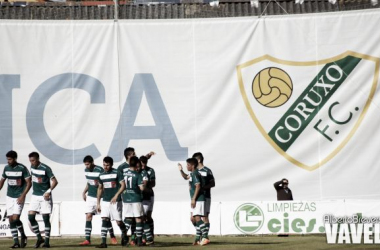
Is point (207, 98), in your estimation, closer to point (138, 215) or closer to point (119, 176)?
point (119, 176)

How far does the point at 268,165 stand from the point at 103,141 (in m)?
5.95

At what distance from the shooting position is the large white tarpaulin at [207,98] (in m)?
31.3

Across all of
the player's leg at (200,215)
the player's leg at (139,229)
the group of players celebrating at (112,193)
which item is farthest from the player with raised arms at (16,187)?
the player's leg at (200,215)

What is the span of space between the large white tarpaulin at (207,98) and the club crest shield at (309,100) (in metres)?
0.04

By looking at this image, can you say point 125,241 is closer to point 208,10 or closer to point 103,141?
point 103,141

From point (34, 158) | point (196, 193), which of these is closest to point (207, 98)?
point (196, 193)

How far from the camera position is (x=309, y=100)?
104ft

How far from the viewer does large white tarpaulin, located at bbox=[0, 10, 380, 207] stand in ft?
103

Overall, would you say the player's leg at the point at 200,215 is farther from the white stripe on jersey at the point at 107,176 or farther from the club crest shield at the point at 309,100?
the club crest shield at the point at 309,100

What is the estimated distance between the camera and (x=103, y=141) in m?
31.6

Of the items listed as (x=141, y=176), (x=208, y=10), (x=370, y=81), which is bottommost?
(x=141, y=176)

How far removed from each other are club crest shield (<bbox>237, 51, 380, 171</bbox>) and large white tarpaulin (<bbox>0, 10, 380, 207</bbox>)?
4 centimetres

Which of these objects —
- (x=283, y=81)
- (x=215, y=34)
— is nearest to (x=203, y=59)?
(x=215, y=34)

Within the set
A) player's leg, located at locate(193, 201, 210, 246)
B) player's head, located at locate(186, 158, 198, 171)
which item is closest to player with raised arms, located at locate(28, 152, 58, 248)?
player's head, located at locate(186, 158, 198, 171)
